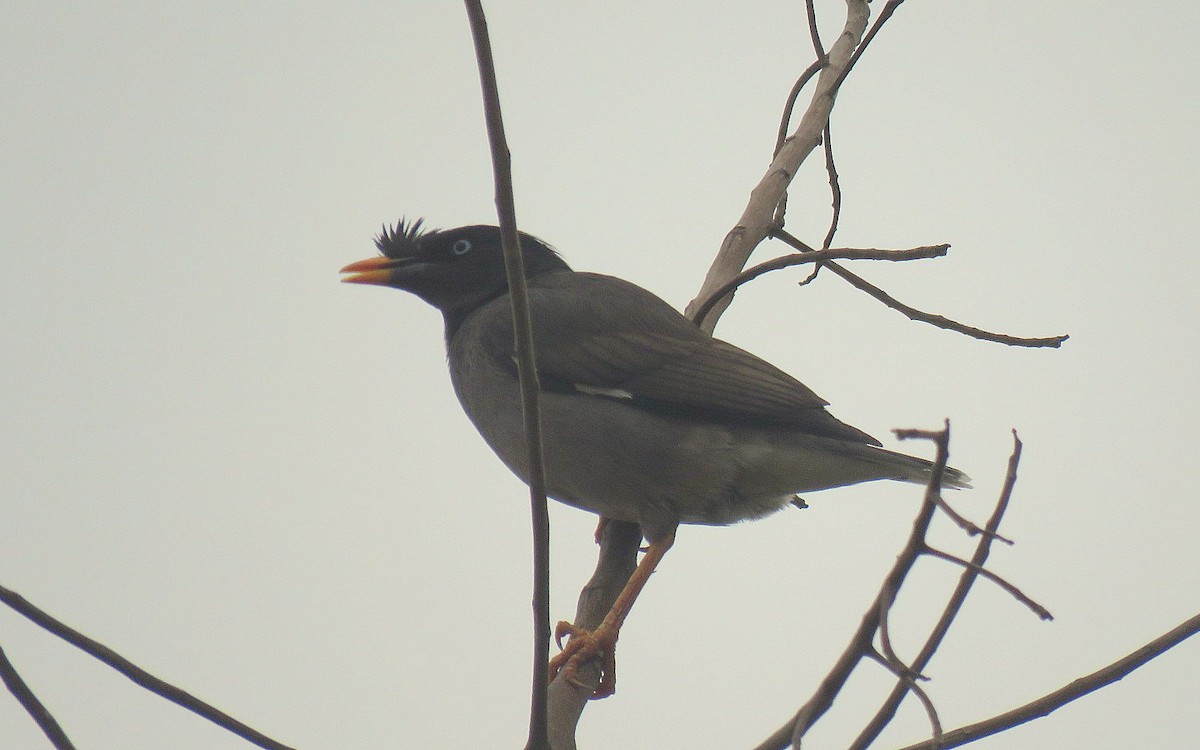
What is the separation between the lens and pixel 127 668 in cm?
208

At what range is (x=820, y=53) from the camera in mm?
4910

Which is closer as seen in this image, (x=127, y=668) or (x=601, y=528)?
(x=127, y=668)

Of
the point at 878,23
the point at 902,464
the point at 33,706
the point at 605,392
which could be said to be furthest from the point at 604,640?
the point at 878,23

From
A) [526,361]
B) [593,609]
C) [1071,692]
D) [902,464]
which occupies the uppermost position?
[902,464]

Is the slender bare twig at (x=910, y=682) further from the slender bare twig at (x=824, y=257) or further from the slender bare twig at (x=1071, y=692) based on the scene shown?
the slender bare twig at (x=824, y=257)

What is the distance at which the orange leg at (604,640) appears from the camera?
3.40 m

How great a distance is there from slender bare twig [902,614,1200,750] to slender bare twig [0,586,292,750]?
1.31 meters

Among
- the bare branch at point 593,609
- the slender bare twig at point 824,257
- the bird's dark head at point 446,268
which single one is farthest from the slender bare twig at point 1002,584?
the bird's dark head at point 446,268

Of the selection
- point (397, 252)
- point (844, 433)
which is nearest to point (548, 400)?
point (844, 433)

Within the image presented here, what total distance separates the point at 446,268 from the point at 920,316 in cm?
227

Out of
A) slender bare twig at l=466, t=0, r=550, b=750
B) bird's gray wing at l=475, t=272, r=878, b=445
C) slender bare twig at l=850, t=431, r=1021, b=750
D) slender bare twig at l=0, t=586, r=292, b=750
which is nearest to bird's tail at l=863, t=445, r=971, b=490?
bird's gray wing at l=475, t=272, r=878, b=445

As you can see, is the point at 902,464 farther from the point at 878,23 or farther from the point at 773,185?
the point at 878,23

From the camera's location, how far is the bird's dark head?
527 cm

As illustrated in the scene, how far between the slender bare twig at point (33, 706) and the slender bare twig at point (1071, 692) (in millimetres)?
1567
